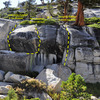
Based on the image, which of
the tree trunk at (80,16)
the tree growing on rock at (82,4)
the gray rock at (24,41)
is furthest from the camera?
the tree trunk at (80,16)

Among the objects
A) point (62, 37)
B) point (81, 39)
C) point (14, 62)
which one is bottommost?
point (14, 62)

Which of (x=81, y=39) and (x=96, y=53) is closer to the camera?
(x=96, y=53)

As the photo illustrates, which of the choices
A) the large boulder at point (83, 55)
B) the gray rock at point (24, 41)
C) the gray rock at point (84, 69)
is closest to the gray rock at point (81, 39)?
the large boulder at point (83, 55)

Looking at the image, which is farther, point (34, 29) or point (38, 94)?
point (34, 29)

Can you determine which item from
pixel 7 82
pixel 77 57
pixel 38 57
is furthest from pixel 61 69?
pixel 7 82

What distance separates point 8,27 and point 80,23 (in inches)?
509

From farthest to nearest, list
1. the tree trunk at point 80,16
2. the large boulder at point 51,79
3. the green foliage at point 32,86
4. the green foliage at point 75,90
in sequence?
the tree trunk at point 80,16 < the large boulder at point 51,79 < the green foliage at point 32,86 < the green foliage at point 75,90

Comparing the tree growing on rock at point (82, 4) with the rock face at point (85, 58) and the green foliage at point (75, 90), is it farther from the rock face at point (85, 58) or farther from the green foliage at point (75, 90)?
the green foliage at point (75, 90)

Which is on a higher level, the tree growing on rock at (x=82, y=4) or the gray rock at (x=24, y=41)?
the tree growing on rock at (x=82, y=4)

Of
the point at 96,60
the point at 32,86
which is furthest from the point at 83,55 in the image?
the point at 32,86

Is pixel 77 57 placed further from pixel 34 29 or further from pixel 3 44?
pixel 3 44

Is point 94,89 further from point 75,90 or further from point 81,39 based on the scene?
point 81,39

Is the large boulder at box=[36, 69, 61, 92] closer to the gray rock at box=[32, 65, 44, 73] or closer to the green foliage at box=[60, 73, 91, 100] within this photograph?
the gray rock at box=[32, 65, 44, 73]

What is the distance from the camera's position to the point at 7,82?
13.0 meters
